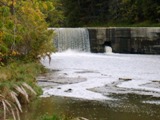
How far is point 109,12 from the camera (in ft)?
172

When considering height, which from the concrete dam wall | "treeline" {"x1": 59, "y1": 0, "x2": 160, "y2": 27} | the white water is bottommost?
the white water

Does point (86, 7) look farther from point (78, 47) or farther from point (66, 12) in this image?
point (78, 47)

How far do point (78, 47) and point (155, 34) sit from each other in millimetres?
7520

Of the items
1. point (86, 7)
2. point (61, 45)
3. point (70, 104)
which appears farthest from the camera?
point (86, 7)

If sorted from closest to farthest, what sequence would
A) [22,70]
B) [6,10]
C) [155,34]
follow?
[6,10]
[22,70]
[155,34]

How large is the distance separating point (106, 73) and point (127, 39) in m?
13.1

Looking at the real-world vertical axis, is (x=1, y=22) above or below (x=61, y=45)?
above

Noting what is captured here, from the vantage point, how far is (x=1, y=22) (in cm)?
806

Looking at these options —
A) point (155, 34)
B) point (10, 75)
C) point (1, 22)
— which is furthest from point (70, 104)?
point (155, 34)

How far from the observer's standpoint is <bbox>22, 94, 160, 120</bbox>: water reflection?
1280 centimetres

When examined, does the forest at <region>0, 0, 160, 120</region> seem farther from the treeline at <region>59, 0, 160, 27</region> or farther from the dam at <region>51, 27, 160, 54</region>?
the dam at <region>51, 27, 160, 54</region>

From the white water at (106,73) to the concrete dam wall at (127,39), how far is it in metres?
1.89

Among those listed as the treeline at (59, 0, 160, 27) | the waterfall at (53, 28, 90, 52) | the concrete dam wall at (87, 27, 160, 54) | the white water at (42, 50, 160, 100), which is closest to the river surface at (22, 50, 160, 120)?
the white water at (42, 50, 160, 100)

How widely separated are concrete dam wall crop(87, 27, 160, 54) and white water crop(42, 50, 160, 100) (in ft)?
6.20
